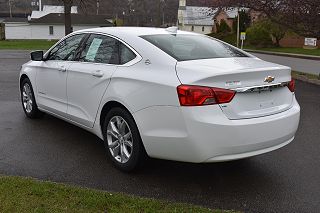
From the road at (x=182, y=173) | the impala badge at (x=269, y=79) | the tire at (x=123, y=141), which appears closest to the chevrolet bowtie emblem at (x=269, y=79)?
the impala badge at (x=269, y=79)

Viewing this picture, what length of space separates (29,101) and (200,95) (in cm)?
392

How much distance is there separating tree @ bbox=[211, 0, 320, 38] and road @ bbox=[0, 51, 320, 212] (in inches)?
330

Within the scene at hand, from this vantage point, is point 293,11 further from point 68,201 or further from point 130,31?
point 68,201

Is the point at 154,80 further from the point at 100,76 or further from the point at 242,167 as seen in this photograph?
the point at 242,167

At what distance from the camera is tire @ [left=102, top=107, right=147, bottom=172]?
3990 mm

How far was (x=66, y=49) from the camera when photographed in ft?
17.8

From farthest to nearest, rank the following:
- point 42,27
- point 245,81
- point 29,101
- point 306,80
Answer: point 42,27 < point 306,80 < point 29,101 < point 245,81

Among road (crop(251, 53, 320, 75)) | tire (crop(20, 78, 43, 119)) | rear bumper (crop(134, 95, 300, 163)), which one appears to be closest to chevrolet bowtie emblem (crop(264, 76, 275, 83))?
rear bumper (crop(134, 95, 300, 163))

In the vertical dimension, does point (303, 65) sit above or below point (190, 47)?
below

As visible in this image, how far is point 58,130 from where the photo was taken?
5836 millimetres

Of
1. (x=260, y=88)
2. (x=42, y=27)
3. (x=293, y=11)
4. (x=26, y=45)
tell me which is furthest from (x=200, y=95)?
(x=42, y=27)

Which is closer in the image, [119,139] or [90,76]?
[119,139]

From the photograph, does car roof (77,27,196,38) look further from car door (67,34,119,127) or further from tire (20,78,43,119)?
tire (20,78,43,119)

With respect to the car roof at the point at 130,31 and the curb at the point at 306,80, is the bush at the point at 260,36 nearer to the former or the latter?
the curb at the point at 306,80
